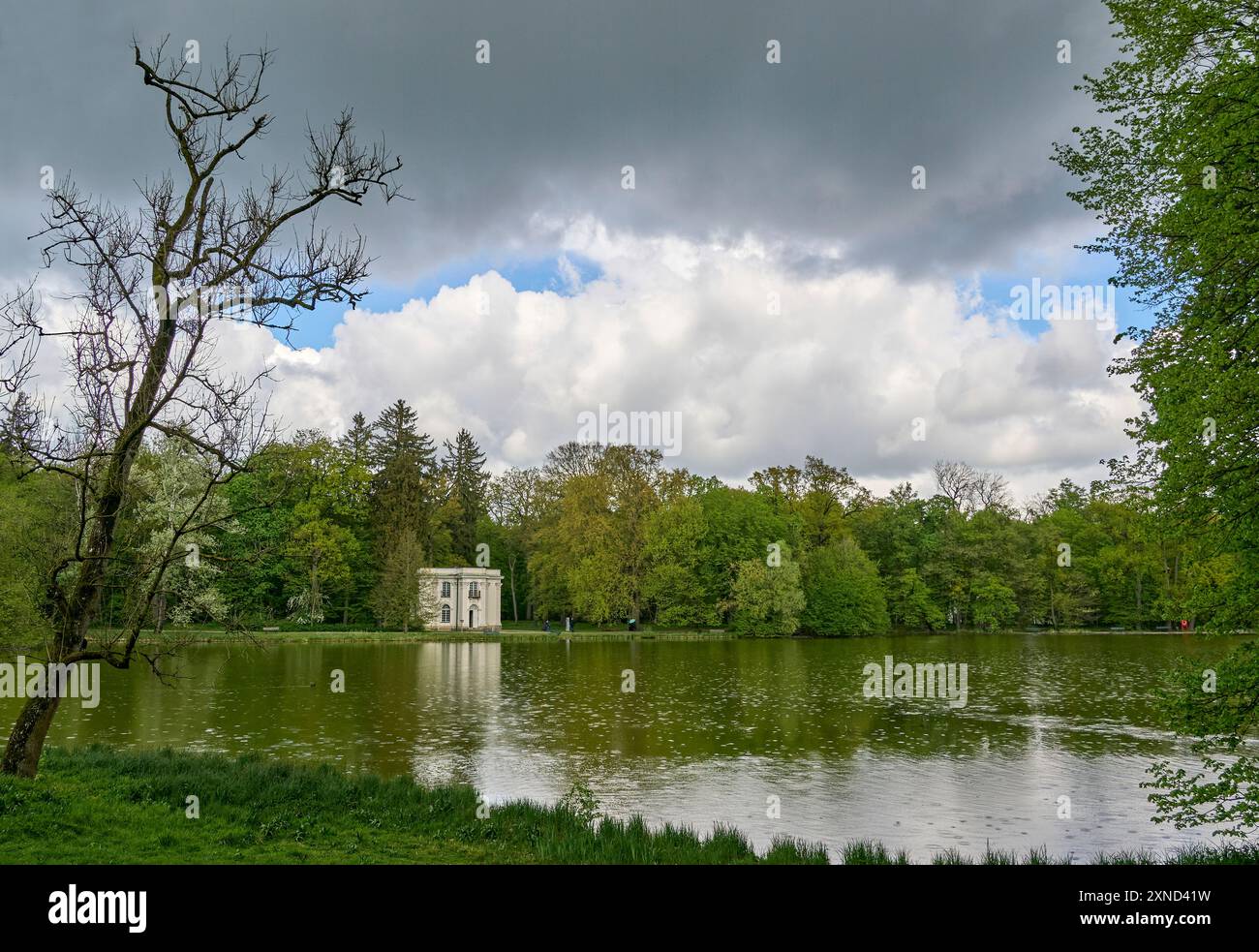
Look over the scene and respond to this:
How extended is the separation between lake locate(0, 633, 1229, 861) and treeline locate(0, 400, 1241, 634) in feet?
68.3

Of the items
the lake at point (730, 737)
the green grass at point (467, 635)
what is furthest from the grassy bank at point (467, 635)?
the lake at point (730, 737)

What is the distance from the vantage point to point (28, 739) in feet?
31.9

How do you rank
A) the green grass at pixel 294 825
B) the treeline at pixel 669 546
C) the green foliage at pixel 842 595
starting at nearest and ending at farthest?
the green grass at pixel 294 825, the treeline at pixel 669 546, the green foliage at pixel 842 595

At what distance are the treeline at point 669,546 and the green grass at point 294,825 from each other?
3584 cm

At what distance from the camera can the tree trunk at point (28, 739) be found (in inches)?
380

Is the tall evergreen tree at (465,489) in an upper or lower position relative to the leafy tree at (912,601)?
upper

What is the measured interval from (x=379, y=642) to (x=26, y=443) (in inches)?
1681

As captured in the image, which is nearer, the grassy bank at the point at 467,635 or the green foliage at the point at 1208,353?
the green foliage at the point at 1208,353

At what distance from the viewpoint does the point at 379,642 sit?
1951 inches

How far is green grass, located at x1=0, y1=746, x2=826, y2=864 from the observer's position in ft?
25.5
